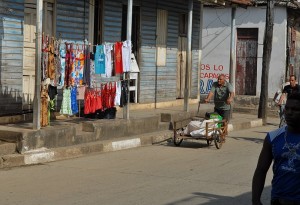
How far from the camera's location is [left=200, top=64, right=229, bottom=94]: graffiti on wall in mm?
25641

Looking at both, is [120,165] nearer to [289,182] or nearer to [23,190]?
[23,190]

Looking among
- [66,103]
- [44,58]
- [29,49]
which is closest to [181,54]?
[29,49]

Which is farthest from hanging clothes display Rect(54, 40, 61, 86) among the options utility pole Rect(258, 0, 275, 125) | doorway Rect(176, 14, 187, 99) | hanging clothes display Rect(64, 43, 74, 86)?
utility pole Rect(258, 0, 275, 125)

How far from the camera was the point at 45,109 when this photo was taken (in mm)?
11000

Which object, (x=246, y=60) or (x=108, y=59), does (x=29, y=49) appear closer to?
(x=108, y=59)

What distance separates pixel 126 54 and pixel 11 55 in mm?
2693

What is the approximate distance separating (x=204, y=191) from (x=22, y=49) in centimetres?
608

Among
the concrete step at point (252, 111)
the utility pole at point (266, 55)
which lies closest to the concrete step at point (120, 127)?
the utility pole at point (266, 55)

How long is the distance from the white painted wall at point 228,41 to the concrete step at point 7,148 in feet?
54.5

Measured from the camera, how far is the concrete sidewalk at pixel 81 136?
9.89m

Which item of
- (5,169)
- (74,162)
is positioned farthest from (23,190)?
(74,162)

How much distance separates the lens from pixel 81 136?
11.5 m

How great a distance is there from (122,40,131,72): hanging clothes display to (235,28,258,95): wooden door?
12880mm

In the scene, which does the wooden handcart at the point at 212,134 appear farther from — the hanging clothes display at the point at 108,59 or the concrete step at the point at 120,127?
the hanging clothes display at the point at 108,59
